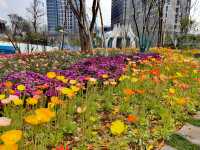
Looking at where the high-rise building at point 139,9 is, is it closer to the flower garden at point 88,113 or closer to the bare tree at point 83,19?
the bare tree at point 83,19

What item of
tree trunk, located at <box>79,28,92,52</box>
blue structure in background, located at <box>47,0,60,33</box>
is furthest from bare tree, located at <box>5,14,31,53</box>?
tree trunk, located at <box>79,28,92,52</box>

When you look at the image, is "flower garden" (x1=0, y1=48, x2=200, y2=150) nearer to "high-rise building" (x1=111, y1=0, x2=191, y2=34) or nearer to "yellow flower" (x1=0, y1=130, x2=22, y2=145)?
"yellow flower" (x1=0, y1=130, x2=22, y2=145)

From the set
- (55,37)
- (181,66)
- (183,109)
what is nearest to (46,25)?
(55,37)

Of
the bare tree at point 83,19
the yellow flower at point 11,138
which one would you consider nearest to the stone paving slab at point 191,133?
the yellow flower at point 11,138

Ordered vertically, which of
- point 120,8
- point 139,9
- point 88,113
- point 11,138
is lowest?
point 88,113

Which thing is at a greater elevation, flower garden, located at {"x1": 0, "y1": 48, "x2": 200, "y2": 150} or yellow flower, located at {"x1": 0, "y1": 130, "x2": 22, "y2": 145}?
yellow flower, located at {"x1": 0, "y1": 130, "x2": 22, "y2": 145}

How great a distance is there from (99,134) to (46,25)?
33.5 metres

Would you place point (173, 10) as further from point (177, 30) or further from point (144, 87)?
point (144, 87)

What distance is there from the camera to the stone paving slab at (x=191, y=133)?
11.9ft

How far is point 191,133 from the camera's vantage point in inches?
152

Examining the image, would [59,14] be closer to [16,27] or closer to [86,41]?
[16,27]

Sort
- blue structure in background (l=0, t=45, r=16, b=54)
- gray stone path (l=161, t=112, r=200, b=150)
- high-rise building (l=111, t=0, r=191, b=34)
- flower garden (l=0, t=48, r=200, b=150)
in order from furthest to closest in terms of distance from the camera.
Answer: blue structure in background (l=0, t=45, r=16, b=54)
high-rise building (l=111, t=0, r=191, b=34)
gray stone path (l=161, t=112, r=200, b=150)
flower garden (l=0, t=48, r=200, b=150)

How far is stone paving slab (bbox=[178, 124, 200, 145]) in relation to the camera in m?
3.63

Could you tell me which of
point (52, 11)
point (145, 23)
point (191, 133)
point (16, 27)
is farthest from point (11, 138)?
point (52, 11)
